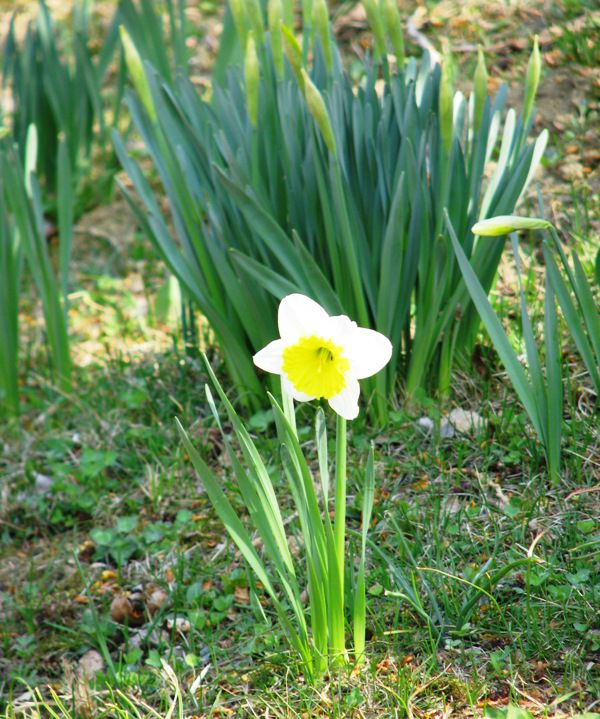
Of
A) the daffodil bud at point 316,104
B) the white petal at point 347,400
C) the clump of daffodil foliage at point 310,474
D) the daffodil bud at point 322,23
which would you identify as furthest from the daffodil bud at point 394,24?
the white petal at point 347,400

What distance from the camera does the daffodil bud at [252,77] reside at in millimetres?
1984

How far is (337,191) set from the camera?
77.3 inches

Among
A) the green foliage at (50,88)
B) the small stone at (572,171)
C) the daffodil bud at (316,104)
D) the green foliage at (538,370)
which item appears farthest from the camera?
the green foliage at (50,88)

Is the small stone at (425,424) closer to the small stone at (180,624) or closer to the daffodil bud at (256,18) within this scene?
the small stone at (180,624)

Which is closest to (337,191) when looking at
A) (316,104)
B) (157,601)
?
(316,104)

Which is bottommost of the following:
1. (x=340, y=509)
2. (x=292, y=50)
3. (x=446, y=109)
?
A: (x=340, y=509)

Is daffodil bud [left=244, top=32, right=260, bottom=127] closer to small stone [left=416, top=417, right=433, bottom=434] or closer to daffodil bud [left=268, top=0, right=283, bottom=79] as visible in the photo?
daffodil bud [left=268, top=0, right=283, bottom=79]

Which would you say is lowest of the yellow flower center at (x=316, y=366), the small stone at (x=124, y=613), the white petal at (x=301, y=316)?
the small stone at (x=124, y=613)

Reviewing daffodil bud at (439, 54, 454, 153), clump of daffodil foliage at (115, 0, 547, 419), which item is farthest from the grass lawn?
daffodil bud at (439, 54, 454, 153)

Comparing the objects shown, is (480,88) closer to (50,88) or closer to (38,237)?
(38,237)

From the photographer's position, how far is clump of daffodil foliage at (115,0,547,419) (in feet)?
6.64

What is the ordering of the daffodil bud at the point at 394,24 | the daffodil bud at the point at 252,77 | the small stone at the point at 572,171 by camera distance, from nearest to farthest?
the daffodil bud at the point at 252,77 → the daffodil bud at the point at 394,24 → the small stone at the point at 572,171

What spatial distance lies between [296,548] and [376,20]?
132 cm

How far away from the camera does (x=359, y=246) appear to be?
212 centimetres
